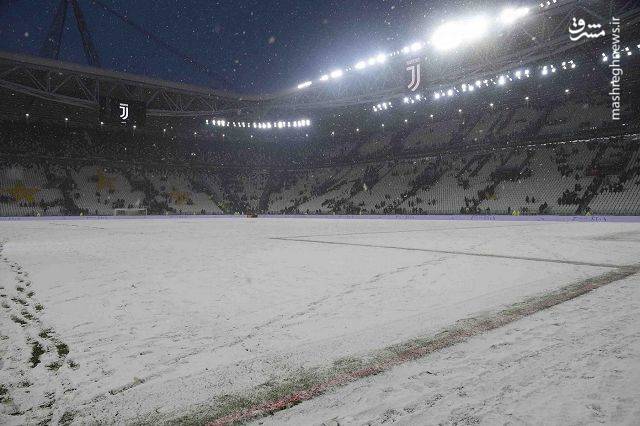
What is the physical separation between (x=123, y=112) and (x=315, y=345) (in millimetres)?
22375

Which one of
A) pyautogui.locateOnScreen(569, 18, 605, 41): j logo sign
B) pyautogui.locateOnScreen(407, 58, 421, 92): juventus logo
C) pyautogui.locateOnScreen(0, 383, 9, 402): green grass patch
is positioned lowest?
pyautogui.locateOnScreen(0, 383, 9, 402): green grass patch

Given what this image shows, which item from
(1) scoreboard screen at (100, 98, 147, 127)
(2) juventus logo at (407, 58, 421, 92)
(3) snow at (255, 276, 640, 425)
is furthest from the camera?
(2) juventus logo at (407, 58, 421, 92)

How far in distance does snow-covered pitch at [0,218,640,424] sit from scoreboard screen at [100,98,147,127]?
1757cm

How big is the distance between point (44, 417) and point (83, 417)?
7.5 inches

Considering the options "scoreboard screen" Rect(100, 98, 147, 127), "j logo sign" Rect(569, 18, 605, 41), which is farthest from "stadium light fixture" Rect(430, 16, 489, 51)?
"scoreboard screen" Rect(100, 98, 147, 127)

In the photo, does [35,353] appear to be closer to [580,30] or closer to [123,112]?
[123,112]

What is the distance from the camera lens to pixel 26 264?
6738 mm

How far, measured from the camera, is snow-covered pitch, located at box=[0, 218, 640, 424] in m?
1.92

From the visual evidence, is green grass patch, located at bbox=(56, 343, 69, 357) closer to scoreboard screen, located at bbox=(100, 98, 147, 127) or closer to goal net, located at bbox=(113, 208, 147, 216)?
scoreboard screen, located at bbox=(100, 98, 147, 127)

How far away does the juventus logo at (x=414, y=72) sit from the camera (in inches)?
864

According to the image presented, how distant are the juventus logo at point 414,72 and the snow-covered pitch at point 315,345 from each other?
18367mm

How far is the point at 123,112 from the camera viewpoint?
69.2ft

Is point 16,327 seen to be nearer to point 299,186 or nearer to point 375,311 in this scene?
point 375,311

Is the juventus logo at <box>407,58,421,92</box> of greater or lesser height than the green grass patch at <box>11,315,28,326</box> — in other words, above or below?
above
